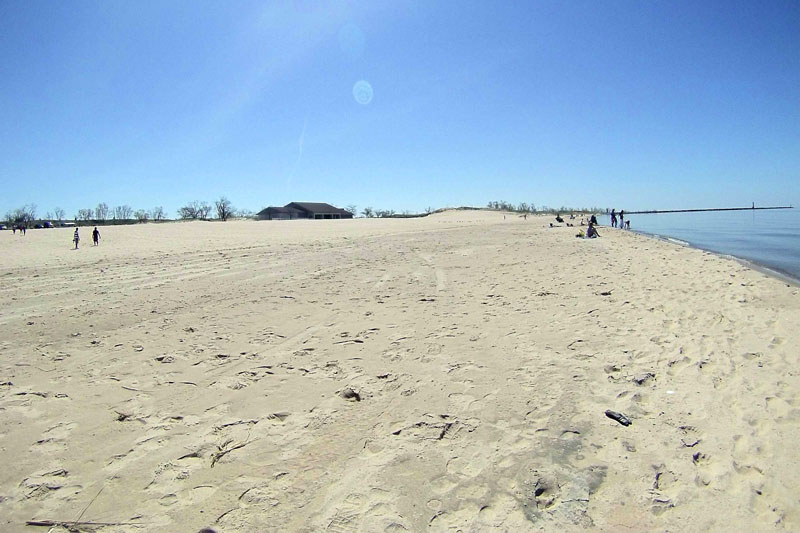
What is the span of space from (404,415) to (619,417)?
2.06 metres

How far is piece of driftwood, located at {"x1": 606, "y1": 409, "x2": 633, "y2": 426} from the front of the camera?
11.8 ft

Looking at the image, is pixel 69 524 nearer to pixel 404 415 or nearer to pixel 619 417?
pixel 404 415

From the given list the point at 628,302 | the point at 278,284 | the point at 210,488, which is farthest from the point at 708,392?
the point at 278,284

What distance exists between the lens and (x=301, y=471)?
3.01 meters

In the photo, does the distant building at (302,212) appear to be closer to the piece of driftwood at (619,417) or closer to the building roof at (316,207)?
the building roof at (316,207)

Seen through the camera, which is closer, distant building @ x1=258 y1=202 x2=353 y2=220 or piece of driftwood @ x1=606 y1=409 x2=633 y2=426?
piece of driftwood @ x1=606 y1=409 x2=633 y2=426

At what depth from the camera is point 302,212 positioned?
9769 centimetres

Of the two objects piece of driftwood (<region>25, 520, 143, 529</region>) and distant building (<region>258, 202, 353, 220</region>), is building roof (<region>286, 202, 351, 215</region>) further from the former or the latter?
piece of driftwood (<region>25, 520, 143, 529</region>)

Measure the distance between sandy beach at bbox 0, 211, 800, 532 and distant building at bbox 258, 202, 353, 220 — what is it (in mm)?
88661

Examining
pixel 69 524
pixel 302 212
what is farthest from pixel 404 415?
pixel 302 212

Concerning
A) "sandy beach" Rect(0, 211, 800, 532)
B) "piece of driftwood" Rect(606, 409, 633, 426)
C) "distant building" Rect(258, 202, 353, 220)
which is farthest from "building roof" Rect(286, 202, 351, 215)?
"piece of driftwood" Rect(606, 409, 633, 426)

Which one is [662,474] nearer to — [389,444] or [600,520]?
[600,520]

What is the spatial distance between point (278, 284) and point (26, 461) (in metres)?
7.56

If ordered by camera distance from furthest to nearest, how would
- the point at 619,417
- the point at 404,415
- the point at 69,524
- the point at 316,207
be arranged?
1. the point at 316,207
2. the point at 404,415
3. the point at 619,417
4. the point at 69,524
